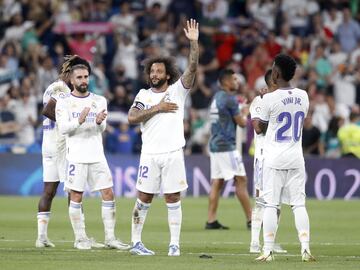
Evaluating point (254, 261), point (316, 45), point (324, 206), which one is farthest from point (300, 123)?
point (316, 45)

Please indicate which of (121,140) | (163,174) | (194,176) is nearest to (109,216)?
(163,174)

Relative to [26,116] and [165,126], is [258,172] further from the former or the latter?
[26,116]

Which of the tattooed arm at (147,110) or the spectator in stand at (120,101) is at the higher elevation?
the spectator in stand at (120,101)

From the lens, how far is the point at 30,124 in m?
29.1

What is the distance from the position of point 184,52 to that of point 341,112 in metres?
4.55

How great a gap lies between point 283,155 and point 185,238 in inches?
174

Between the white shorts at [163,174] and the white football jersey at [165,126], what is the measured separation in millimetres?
90

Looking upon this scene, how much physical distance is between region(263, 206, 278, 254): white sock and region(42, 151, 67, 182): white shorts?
3.81 metres

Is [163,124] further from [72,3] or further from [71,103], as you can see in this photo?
[72,3]

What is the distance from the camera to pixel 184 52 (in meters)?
32.1

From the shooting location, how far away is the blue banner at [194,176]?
2769cm

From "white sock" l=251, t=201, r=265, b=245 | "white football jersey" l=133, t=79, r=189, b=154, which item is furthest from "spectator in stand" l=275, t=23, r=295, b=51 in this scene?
"white football jersey" l=133, t=79, r=189, b=154

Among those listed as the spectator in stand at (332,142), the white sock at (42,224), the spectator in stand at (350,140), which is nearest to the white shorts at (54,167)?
the white sock at (42,224)

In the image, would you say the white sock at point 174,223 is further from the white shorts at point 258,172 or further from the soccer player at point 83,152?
the soccer player at point 83,152
